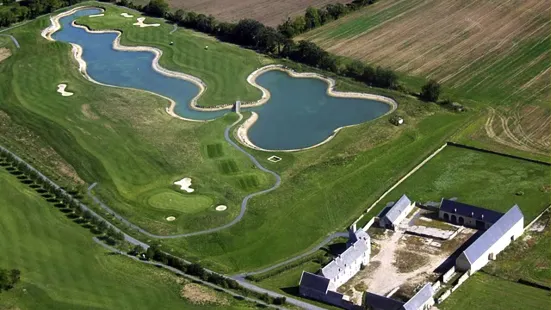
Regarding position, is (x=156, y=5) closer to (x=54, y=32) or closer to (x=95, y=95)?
(x=54, y=32)

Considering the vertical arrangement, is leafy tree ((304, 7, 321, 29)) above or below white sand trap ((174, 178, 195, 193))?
above

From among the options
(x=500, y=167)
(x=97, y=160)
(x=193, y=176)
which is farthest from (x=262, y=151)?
(x=500, y=167)

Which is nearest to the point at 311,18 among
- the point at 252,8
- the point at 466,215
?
the point at 252,8

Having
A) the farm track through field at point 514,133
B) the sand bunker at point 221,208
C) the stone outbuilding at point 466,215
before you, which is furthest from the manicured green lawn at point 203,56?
the stone outbuilding at point 466,215

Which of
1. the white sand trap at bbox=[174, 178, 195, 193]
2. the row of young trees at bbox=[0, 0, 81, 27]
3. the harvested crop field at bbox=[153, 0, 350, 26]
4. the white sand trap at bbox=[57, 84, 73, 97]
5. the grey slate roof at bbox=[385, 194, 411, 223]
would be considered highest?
the row of young trees at bbox=[0, 0, 81, 27]

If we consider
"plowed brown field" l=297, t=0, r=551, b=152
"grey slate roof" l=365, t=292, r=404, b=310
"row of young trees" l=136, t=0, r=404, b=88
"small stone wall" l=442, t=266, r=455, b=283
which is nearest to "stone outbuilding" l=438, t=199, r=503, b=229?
"small stone wall" l=442, t=266, r=455, b=283

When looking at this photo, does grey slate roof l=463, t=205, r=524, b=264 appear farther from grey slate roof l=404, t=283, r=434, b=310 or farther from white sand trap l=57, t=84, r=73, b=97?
white sand trap l=57, t=84, r=73, b=97
